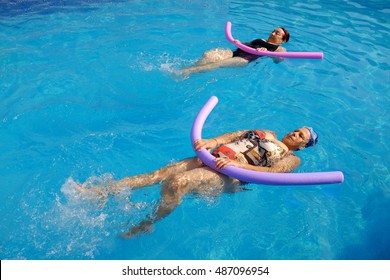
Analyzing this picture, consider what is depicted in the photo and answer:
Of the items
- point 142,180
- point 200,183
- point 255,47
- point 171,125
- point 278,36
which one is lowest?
point 171,125

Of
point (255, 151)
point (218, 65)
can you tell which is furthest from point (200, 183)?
point (218, 65)

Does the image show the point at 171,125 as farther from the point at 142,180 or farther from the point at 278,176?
the point at 278,176

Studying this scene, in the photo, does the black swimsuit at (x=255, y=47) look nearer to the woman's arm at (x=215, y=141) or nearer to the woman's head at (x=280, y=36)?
the woman's head at (x=280, y=36)

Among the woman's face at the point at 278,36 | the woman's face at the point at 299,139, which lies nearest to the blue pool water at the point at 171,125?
the woman's face at the point at 278,36

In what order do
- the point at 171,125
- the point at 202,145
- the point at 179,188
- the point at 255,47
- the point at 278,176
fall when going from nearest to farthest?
the point at 278,176 < the point at 179,188 < the point at 202,145 < the point at 171,125 < the point at 255,47

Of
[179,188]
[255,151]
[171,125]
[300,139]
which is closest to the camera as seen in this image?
[179,188]

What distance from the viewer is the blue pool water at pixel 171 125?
432cm

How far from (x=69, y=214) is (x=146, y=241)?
3.12 feet

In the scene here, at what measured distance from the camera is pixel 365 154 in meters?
5.72

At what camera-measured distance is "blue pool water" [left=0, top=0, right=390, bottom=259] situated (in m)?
4.32

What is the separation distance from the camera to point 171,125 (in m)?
6.10

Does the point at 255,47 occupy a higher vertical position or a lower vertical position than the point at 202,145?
higher

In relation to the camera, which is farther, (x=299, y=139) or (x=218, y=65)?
(x=218, y=65)

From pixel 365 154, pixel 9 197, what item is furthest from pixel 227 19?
pixel 9 197
